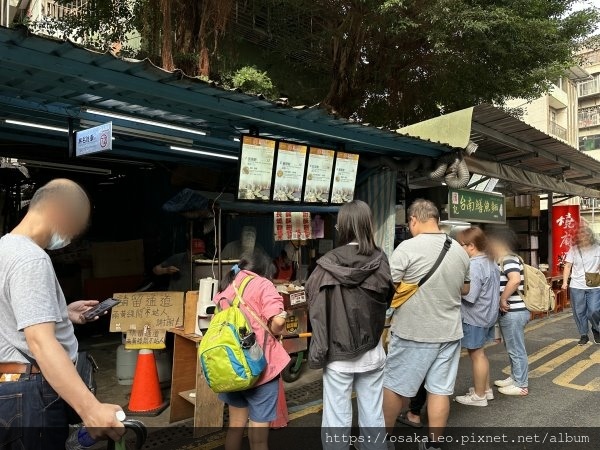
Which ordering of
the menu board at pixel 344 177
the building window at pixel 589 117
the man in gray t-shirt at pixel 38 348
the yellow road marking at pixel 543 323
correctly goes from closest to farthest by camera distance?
the man in gray t-shirt at pixel 38 348, the menu board at pixel 344 177, the yellow road marking at pixel 543 323, the building window at pixel 589 117

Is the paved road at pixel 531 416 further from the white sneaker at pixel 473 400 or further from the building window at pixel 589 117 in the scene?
the building window at pixel 589 117

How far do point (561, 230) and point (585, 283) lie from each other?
17.6 ft

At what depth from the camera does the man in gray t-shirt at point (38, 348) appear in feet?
5.84

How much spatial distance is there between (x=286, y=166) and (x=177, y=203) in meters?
1.51

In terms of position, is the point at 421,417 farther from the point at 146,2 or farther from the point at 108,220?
the point at 146,2

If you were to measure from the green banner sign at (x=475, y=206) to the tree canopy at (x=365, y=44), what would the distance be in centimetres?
301

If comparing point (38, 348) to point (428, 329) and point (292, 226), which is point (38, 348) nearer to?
point (428, 329)

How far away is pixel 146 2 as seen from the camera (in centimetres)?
908

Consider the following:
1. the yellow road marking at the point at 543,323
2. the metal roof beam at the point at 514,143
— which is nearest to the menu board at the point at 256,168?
the metal roof beam at the point at 514,143

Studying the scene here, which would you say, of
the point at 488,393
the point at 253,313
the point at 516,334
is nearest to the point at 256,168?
the point at 253,313

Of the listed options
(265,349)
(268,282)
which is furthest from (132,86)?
(265,349)

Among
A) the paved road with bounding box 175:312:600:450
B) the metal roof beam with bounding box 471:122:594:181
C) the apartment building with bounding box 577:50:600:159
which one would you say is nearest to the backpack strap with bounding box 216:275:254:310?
the paved road with bounding box 175:312:600:450

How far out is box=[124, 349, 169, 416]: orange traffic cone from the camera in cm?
467

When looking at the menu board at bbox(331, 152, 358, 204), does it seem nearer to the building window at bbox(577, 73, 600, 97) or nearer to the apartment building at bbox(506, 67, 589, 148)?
the apartment building at bbox(506, 67, 589, 148)
